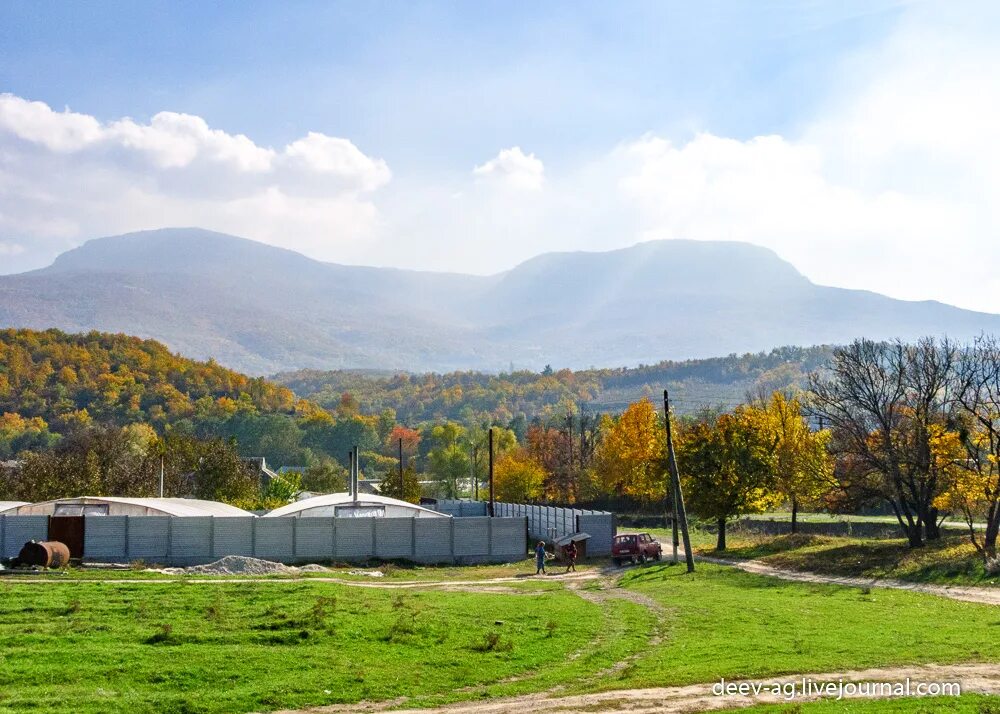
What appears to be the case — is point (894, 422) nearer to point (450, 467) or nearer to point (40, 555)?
point (40, 555)

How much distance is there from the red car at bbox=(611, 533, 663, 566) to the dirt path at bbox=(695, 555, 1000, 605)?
3.46 meters

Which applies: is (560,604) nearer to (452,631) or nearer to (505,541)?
(452,631)

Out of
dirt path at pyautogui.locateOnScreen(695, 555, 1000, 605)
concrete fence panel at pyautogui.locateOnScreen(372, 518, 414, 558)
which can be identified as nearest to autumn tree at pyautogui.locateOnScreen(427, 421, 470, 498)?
concrete fence panel at pyautogui.locateOnScreen(372, 518, 414, 558)

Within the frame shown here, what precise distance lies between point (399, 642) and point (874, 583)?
2252 centimetres

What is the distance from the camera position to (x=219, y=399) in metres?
187

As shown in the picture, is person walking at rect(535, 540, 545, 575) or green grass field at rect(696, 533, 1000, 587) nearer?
green grass field at rect(696, 533, 1000, 587)

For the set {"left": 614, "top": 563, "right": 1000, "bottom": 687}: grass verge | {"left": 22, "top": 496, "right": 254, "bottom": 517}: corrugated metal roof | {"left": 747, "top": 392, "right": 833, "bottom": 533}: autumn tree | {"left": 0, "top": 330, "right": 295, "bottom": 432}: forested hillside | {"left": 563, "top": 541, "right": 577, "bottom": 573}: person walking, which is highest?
{"left": 0, "top": 330, "right": 295, "bottom": 432}: forested hillside

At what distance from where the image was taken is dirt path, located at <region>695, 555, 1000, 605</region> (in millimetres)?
31700

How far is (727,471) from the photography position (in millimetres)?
53531

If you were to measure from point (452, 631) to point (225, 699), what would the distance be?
7405mm

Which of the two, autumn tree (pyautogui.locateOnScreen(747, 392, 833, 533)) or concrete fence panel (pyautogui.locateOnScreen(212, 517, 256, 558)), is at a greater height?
autumn tree (pyautogui.locateOnScreen(747, 392, 833, 533))

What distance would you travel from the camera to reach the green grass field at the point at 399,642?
61.2ft

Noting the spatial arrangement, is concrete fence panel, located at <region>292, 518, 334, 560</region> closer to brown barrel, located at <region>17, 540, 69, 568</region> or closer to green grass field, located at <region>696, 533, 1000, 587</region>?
brown barrel, located at <region>17, 540, 69, 568</region>

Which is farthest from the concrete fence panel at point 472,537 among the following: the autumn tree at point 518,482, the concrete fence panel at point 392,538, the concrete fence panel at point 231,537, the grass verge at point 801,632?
the autumn tree at point 518,482
